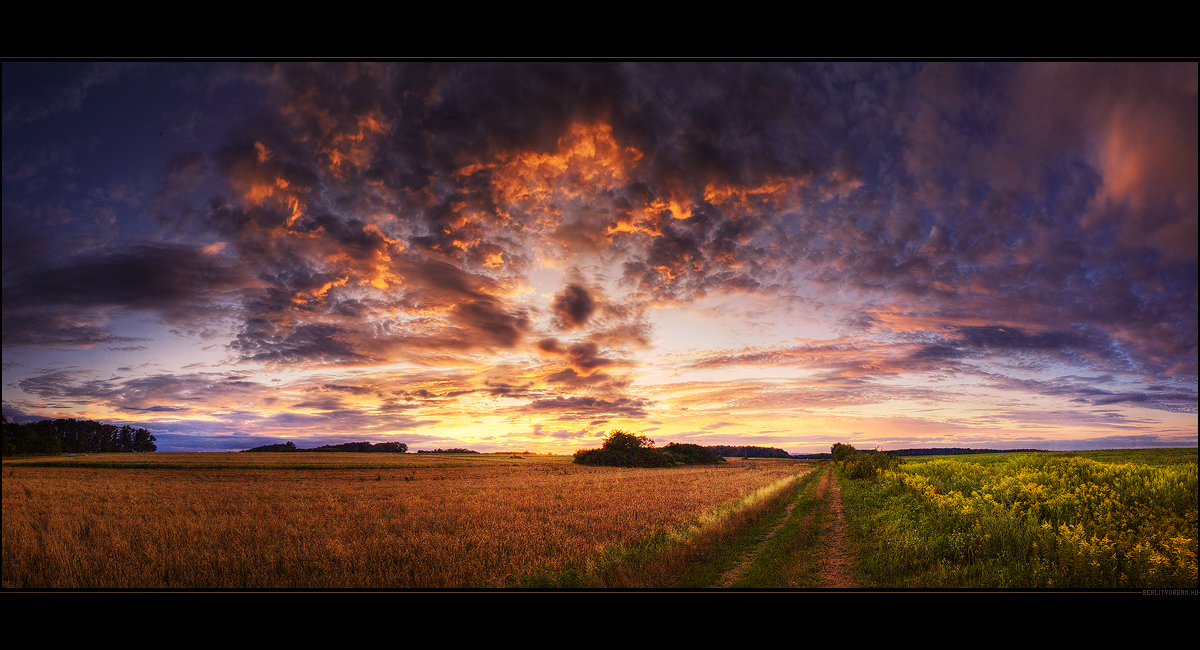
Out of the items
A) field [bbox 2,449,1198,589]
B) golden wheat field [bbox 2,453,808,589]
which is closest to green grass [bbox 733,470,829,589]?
field [bbox 2,449,1198,589]

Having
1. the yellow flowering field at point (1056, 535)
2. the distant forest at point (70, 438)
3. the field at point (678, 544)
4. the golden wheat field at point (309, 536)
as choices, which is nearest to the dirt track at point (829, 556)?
the field at point (678, 544)

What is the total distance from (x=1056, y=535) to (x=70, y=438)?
6166 inches

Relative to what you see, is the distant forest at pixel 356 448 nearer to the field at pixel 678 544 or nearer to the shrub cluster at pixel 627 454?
the shrub cluster at pixel 627 454

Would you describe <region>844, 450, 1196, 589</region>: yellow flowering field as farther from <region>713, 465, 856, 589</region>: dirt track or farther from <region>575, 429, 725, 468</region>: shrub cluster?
<region>575, 429, 725, 468</region>: shrub cluster

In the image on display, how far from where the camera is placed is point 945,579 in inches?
381

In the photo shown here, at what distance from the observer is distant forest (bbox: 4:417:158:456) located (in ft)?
224

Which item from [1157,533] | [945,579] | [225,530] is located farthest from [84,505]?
[1157,533]

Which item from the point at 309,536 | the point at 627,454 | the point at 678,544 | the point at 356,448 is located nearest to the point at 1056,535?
the point at 678,544

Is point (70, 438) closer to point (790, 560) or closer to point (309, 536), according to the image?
point (309, 536)

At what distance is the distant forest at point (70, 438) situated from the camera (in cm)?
6812

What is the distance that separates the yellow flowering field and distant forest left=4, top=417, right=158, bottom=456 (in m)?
105

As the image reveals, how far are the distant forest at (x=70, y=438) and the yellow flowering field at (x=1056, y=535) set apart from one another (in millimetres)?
105158
